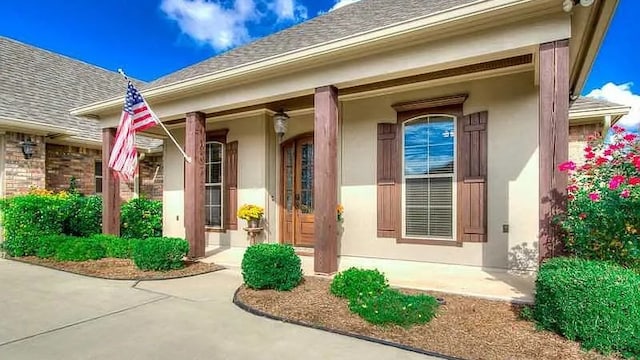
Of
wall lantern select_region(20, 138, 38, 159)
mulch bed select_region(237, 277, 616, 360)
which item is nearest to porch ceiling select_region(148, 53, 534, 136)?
mulch bed select_region(237, 277, 616, 360)

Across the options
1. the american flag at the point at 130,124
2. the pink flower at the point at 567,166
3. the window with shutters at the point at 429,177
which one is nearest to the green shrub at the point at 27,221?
the american flag at the point at 130,124

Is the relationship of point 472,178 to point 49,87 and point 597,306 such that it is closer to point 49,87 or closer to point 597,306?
point 597,306

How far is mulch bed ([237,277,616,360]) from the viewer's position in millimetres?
2949

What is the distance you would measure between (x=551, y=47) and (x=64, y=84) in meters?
13.5

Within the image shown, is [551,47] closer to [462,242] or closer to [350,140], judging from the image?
[462,242]

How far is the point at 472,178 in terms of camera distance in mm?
5887

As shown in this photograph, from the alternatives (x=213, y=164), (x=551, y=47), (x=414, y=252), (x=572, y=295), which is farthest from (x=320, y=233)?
(x=213, y=164)

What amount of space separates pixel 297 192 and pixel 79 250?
4227 millimetres

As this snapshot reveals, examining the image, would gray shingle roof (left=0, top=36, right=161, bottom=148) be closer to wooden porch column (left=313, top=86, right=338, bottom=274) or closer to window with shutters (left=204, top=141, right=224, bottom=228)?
window with shutters (left=204, top=141, right=224, bottom=228)

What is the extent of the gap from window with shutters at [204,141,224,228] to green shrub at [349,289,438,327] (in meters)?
5.52

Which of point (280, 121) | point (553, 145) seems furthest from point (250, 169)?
point (553, 145)

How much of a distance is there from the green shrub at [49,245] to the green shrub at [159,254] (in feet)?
7.63

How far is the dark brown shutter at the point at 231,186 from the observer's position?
8.42 metres

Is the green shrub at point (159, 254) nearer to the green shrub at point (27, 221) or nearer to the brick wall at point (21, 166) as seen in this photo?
the green shrub at point (27, 221)
